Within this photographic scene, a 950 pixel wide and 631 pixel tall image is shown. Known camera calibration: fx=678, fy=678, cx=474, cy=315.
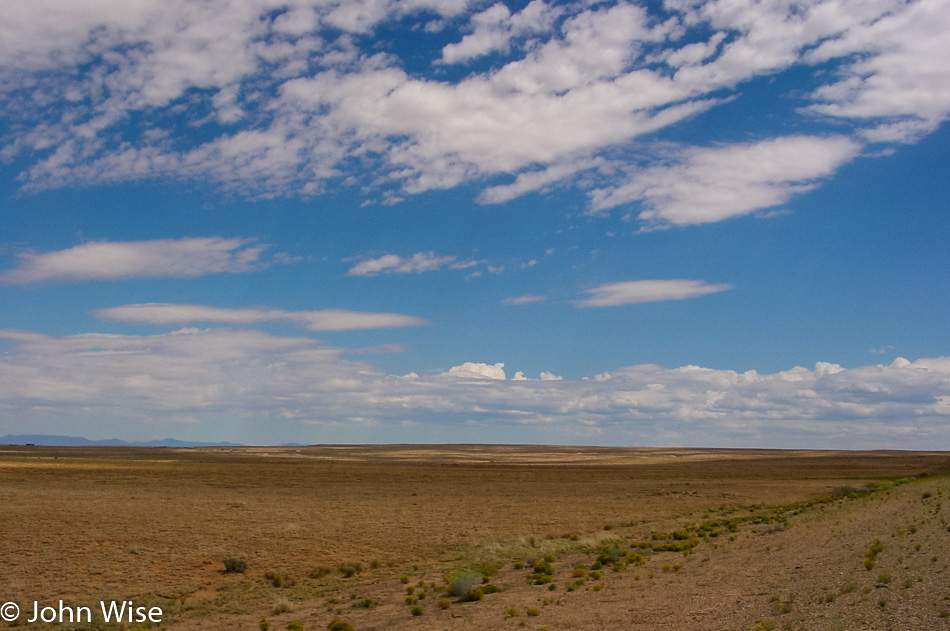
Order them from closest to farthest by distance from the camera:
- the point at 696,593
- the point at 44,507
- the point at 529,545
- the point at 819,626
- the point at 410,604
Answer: the point at 819,626, the point at 696,593, the point at 410,604, the point at 529,545, the point at 44,507

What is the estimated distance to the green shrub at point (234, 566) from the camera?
87.2 ft

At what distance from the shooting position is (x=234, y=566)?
1050 inches

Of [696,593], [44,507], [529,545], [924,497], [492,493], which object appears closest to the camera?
[696,593]

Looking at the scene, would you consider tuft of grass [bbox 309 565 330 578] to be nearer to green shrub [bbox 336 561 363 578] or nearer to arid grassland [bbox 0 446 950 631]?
arid grassland [bbox 0 446 950 631]

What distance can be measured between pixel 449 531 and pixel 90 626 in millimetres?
20748

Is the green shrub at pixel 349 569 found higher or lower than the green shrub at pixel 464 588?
lower

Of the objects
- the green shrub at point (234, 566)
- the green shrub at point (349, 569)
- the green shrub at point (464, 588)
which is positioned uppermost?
the green shrub at point (464, 588)

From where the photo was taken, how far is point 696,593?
18656 mm

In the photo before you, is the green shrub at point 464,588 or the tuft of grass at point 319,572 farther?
the tuft of grass at point 319,572

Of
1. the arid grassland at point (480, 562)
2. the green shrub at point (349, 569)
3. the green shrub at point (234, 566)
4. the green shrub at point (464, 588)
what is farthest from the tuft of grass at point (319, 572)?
the green shrub at point (464, 588)

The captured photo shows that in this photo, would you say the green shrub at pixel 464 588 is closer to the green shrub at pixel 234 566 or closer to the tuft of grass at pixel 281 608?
the tuft of grass at pixel 281 608

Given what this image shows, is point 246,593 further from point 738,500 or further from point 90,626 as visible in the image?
point 738,500

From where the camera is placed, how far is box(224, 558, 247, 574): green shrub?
1047 inches

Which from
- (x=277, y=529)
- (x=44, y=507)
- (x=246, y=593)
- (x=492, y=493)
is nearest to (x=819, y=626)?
(x=246, y=593)
